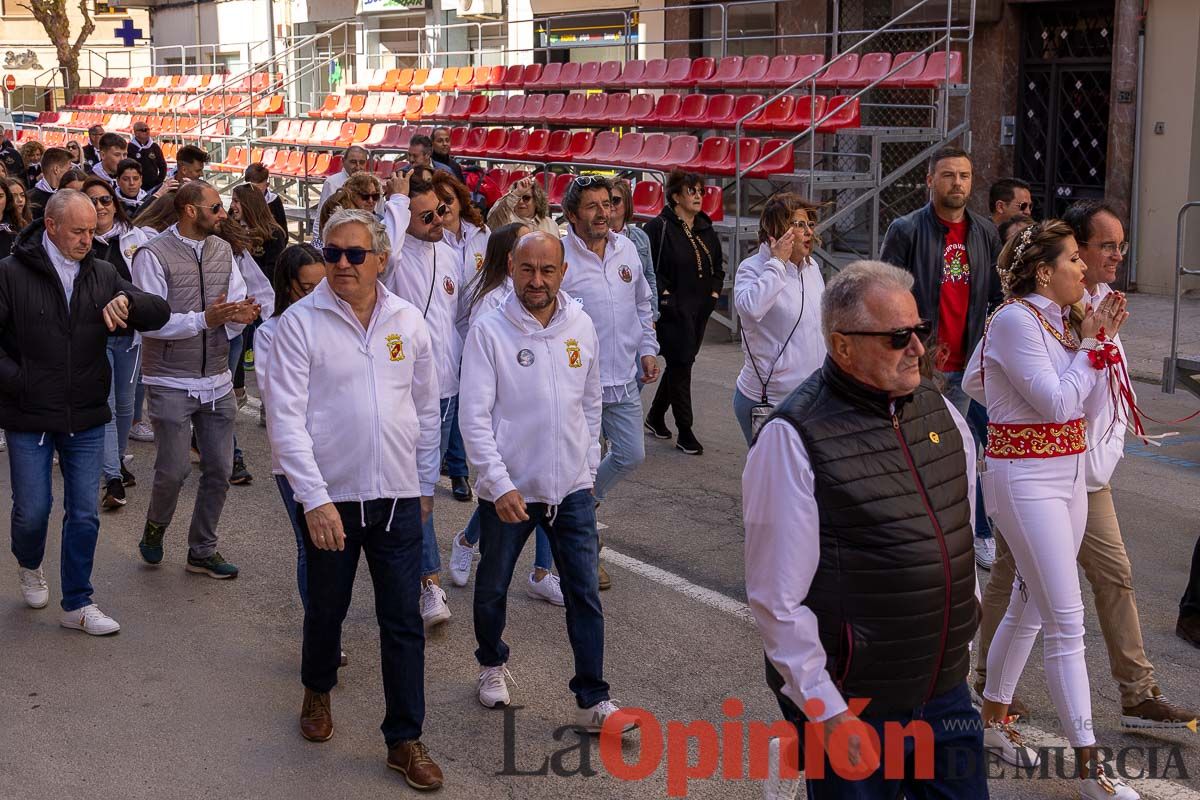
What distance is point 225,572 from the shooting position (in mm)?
7016

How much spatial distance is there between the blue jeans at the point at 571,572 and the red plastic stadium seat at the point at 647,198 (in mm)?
10971

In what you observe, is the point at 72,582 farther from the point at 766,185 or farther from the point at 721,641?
the point at 766,185

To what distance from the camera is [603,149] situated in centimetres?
1884

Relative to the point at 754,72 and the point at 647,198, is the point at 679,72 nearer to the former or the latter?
the point at 754,72

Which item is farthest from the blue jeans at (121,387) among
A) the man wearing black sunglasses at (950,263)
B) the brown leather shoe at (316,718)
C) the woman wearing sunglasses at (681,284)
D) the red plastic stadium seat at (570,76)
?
the red plastic stadium seat at (570,76)

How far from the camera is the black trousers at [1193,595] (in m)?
5.88

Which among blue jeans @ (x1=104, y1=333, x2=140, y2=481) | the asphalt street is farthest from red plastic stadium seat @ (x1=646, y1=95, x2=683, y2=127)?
the asphalt street

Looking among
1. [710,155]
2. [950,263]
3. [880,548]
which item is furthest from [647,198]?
[880,548]

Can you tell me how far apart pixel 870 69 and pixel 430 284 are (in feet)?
37.4

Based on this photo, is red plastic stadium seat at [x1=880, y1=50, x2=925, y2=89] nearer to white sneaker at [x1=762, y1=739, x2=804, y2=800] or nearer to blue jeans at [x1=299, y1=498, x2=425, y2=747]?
blue jeans at [x1=299, y1=498, x2=425, y2=747]

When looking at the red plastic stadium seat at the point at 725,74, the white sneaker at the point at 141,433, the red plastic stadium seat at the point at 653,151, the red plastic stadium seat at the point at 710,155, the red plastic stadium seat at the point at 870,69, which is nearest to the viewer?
the white sneaker at the point at 141,433

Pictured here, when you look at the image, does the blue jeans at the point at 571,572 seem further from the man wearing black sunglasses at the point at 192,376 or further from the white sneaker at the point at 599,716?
the man wearing black sunglasses at the point at 192,376

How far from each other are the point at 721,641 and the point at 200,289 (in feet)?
10.8

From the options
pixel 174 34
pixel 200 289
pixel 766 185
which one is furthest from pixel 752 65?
pixel 174 34
